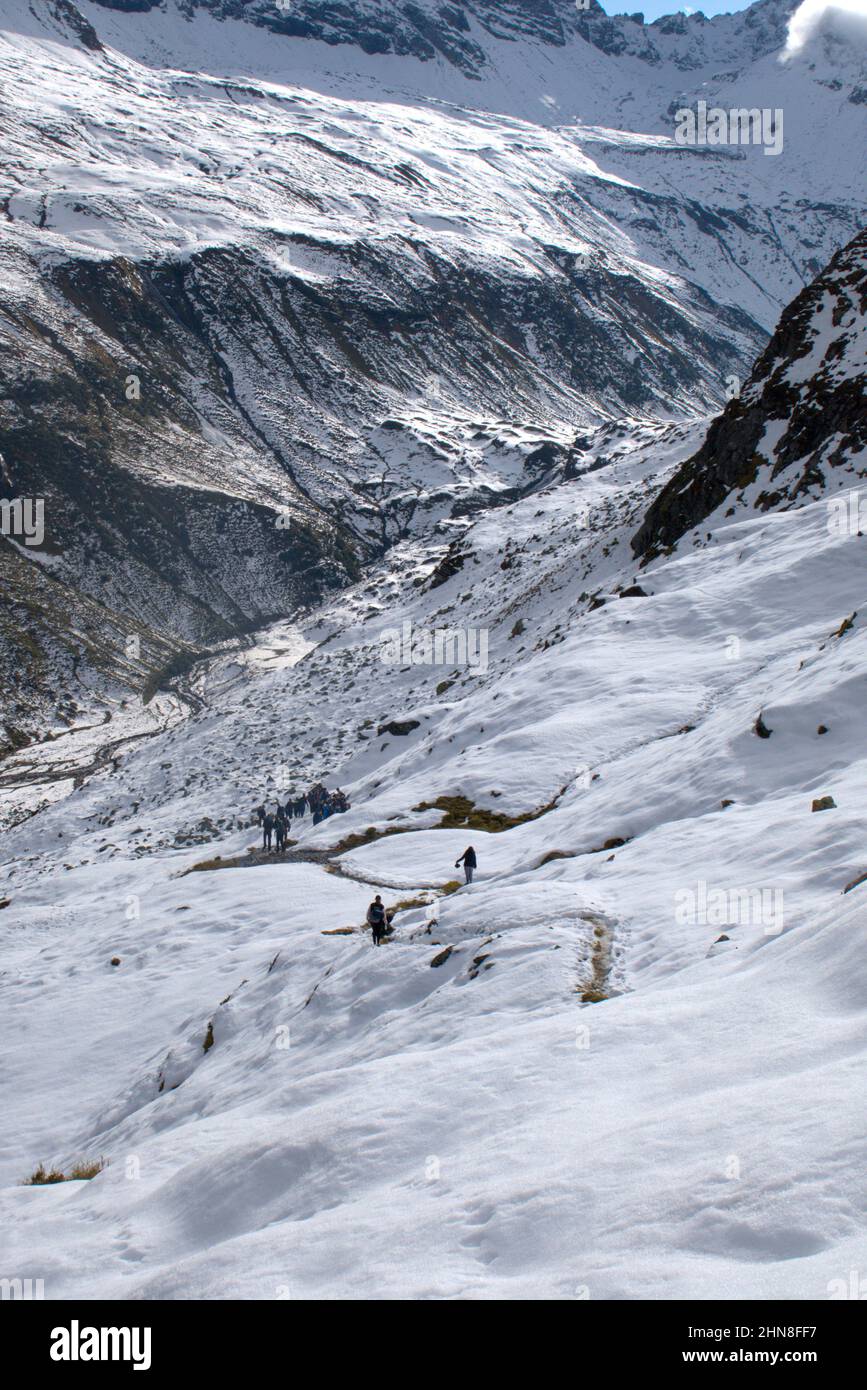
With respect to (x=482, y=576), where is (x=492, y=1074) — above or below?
below

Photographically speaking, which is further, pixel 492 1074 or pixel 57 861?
pixel 57 861

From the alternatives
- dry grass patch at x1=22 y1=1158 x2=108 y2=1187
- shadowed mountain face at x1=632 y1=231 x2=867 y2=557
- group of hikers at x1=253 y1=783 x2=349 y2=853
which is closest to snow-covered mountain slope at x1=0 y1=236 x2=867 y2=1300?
dry grass patch at x1=22 y1=1158 x2=108 y2=1187

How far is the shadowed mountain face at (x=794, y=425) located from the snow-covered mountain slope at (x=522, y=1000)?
162 centimetres

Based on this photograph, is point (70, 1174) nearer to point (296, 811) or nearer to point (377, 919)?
Result: point (377, 919)

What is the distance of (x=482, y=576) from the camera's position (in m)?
62.6

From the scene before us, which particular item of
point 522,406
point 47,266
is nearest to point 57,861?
point 47,266

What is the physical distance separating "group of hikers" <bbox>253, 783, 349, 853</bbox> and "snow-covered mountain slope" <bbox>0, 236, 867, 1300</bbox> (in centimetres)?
76

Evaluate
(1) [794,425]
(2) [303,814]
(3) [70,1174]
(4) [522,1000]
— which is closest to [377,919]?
(4) [522,1000]

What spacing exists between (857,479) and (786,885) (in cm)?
2738

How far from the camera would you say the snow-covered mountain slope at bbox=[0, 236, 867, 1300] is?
5.83 metres

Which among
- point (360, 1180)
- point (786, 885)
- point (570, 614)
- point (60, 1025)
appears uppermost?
point (570, 614)

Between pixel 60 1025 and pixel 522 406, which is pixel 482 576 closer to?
pixel 60 1025
